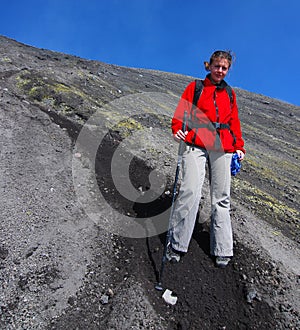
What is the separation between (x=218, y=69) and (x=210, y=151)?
1.50 m

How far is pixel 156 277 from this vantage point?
5.00 meters

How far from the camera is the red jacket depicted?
5301mm

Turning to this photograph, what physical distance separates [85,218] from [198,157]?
2.72 metres

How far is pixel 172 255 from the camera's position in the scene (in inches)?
208

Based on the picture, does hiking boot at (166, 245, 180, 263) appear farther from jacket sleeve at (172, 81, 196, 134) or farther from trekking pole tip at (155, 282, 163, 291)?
jacket sleeve at (172, 81, 196, 134)

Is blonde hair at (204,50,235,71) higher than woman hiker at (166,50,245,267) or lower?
higher

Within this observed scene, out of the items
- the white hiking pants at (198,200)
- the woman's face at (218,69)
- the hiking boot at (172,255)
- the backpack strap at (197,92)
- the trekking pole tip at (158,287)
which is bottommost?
the trekking pole tip at (158,287)

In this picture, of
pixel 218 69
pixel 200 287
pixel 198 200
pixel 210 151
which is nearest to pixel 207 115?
pixel 210 151

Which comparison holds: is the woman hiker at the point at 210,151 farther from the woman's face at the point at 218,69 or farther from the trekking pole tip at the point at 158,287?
the trekking pole tip at the point at 158,287

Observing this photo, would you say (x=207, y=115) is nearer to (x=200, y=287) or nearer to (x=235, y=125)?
(x=235, y=125)

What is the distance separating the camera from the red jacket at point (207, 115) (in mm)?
5301

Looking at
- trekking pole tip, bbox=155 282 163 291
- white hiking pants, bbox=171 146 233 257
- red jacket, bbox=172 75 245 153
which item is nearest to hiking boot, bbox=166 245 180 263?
white hiking pants, bbox=171 146 233 257

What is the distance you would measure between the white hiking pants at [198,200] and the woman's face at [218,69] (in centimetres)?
136

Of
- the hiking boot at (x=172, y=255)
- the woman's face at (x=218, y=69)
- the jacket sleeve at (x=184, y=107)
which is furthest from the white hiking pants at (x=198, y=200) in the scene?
the woman's face at (x=218, y=69)
